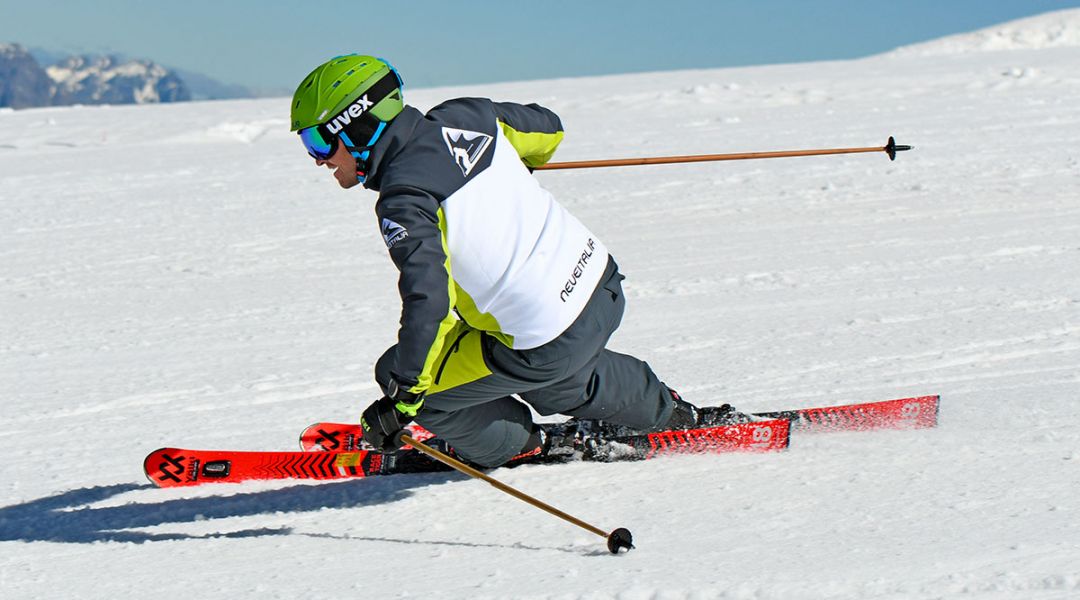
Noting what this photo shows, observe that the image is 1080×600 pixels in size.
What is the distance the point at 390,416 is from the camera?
10.3ft

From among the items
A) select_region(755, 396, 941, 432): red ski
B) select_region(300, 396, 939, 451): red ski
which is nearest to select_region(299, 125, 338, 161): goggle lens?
select_region(300, 396, 939, 451): red ski

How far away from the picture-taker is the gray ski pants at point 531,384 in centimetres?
339

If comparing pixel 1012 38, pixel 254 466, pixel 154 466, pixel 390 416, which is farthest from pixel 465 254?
pixel 1012 38

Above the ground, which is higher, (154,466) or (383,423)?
(383,423)

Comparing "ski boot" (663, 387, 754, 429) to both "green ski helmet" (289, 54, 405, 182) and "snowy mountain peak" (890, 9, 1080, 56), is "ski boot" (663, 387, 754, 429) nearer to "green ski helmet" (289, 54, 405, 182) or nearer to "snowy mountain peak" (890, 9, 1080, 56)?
"green ski helmet" (289, 54, 405, 182)

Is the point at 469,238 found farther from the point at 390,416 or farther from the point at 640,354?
the point at 640,354

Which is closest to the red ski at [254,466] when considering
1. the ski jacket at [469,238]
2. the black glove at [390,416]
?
the black glove at [390,416]

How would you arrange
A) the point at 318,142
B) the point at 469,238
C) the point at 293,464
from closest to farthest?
the point at 469,238 < the point at 318,142 < the point at 293,464

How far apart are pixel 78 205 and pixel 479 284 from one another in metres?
9.68

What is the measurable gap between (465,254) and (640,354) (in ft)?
10.6

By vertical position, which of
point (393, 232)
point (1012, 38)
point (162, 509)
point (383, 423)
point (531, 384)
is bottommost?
point (162, 509)

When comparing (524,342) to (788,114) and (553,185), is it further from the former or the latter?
(788,114)

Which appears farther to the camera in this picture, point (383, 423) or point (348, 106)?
point (383, 423)

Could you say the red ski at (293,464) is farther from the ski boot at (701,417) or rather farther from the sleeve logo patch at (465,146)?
the sleeve logo patch at (465,146)
